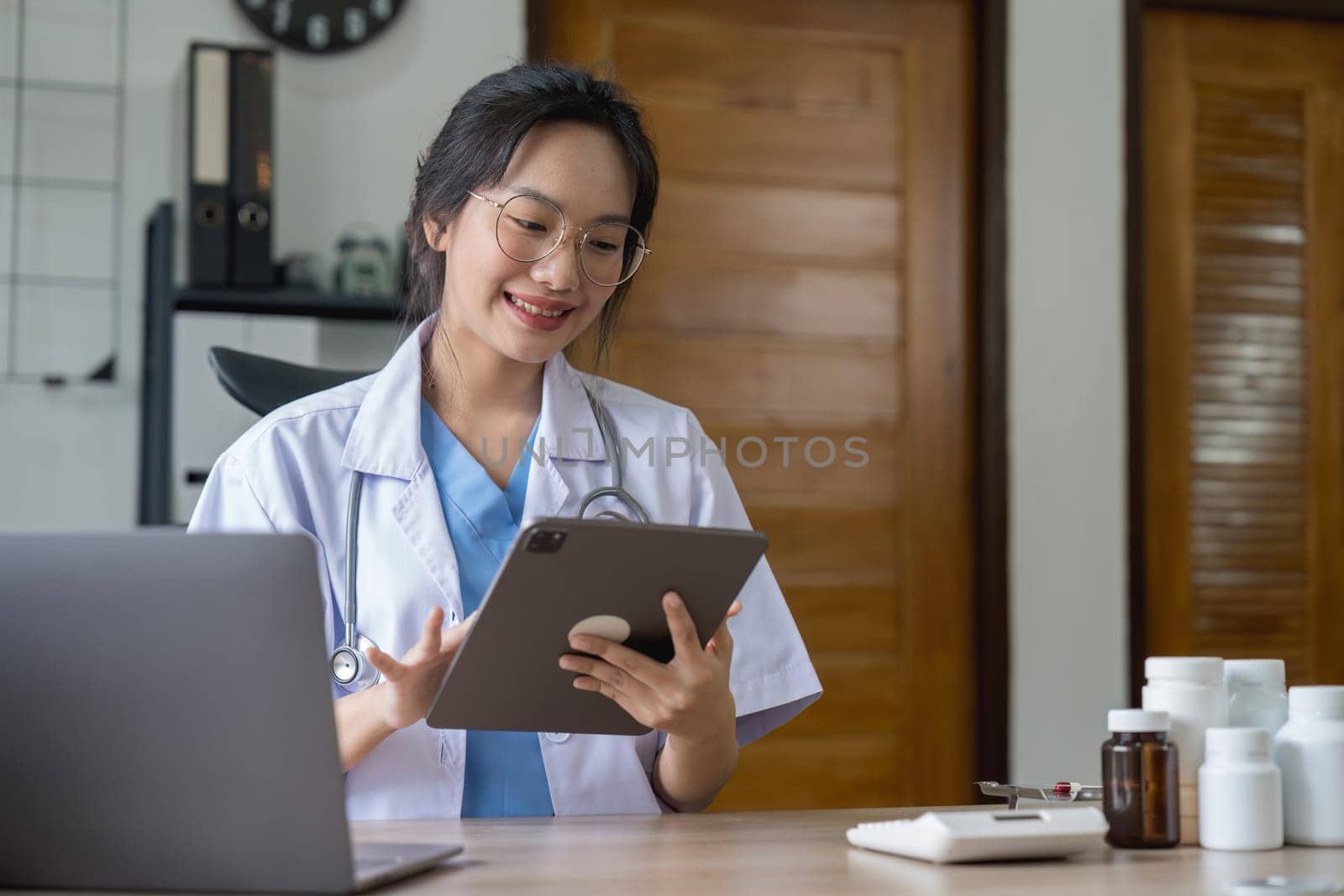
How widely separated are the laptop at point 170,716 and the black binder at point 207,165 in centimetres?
188

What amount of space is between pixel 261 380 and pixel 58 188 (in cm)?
140

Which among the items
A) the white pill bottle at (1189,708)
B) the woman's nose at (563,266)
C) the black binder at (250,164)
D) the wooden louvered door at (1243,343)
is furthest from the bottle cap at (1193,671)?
the wooden louvered door at (1243,343)

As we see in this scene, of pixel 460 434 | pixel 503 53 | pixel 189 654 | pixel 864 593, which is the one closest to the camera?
pixel 189 654

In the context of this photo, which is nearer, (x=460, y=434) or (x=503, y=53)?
(x=460, y=434)

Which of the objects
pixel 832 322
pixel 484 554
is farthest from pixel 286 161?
pixel 484 554

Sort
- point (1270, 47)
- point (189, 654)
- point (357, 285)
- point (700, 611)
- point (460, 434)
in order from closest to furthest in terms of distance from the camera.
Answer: point (189, 654) < point (700, 611) < point (460, 434) < point (357, 285) < point (1270, 47)

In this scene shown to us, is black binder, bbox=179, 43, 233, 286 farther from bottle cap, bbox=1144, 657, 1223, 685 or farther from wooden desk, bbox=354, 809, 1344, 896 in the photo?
bottle cap, bbox=1144, 657, 1223, 685

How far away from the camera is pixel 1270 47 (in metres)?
3.50

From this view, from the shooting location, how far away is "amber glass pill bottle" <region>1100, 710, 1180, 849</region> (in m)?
1.01

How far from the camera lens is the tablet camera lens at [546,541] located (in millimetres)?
935

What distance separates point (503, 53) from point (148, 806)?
2.41 meters

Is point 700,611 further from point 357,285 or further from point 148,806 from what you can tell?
point 357,285

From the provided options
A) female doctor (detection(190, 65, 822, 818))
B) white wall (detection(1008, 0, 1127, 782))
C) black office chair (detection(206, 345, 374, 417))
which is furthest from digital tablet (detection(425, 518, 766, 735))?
white wall (detection(1008, 0, 1127, 782))

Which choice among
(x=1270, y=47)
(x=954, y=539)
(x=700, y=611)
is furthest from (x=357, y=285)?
(x=1270, y=47)
